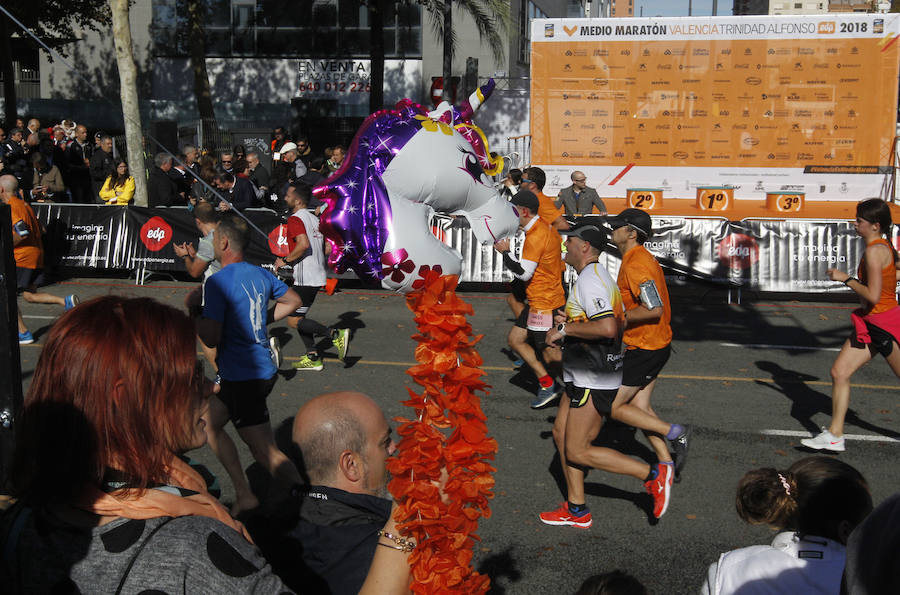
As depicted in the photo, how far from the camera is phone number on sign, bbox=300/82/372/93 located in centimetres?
3212

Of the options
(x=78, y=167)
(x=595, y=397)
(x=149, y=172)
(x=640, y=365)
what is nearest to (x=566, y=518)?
(x=595, y=397)

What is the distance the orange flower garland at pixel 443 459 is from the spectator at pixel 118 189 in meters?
15.2

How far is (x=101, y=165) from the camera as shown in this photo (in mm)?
17156

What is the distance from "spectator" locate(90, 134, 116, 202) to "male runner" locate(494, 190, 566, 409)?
1172 centimetres

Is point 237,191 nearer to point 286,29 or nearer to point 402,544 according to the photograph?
point 402,544

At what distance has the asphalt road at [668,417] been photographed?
5.09 m

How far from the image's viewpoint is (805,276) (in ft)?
42.6

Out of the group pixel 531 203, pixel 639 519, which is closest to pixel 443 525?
pixel 639 519

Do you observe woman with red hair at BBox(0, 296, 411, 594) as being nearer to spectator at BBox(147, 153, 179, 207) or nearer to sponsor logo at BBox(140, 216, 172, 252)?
sponsor logo at BBox(140, 216, 172, 252)

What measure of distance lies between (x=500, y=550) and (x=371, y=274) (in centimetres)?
247

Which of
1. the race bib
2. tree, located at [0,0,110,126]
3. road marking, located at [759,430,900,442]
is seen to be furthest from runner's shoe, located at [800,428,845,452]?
tree, located at [0,0,110,126]

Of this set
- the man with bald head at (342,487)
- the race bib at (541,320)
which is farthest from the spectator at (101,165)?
the man with bald head at (342,487)

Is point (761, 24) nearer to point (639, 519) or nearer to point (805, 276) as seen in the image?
point (805, 276)

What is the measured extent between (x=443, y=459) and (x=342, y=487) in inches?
30.0
